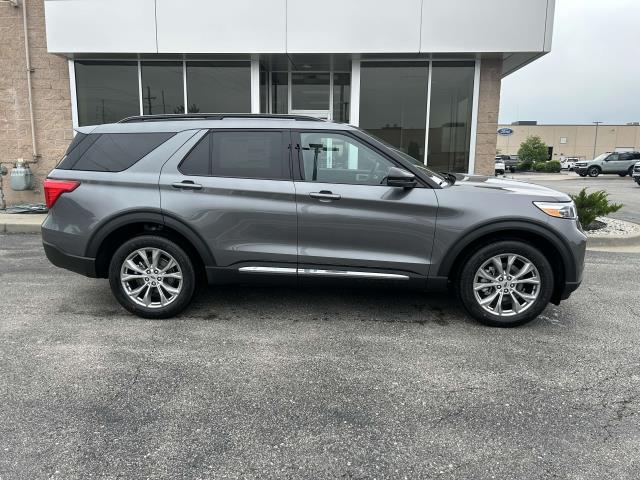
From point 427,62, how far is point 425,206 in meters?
7.26

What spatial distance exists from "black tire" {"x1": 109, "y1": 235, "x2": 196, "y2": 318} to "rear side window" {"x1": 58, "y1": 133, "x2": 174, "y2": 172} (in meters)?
0.74

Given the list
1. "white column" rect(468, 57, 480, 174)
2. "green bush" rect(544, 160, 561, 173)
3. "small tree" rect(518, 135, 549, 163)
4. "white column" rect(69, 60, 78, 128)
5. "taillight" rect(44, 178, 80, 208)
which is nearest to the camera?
"taillight" rect(44, 178, 80, 208)

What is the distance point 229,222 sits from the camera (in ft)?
14.4

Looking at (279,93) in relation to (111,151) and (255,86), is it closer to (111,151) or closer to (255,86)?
(255,86)

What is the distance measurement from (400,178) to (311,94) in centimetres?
799

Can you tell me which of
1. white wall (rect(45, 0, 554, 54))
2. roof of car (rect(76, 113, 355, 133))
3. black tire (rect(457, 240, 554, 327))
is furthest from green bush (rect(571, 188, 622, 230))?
roof of car (rect(76, 113, 355, 133))

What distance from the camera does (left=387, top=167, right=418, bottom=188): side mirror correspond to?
4.14m

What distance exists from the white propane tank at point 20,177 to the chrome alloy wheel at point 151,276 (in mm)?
7830

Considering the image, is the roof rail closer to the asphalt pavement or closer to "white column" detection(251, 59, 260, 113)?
the asphalt pavement

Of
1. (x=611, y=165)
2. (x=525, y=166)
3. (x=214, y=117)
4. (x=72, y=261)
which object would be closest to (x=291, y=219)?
(x=214, y=117)

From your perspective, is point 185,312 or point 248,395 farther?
point 185,312

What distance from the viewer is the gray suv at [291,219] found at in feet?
14.0

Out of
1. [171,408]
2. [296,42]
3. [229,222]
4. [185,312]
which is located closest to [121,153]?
[229,222]

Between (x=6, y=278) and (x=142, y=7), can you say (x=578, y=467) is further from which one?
(x=142, y=7)
